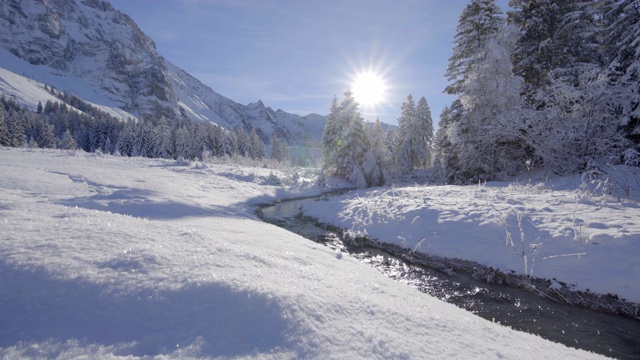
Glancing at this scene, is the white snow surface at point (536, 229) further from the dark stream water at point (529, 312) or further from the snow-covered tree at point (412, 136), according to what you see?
the snow-covered tree at point (412, 136)

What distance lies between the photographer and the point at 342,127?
30156 mm

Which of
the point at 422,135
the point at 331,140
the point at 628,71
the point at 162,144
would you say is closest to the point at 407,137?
the point at 422,135

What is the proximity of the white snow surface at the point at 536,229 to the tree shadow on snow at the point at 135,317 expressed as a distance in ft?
20.7

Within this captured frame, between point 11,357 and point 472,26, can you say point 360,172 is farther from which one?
point 11,357

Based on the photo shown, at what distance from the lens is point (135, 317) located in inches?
83.2

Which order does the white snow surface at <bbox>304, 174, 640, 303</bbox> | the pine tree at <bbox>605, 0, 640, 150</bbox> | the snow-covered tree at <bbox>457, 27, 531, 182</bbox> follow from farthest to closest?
the snow-covered tree at <bbox>457, 27, 531, 182</bbox> → the pine tree at <bbox>605, 0, 640, 150</bbox> → the white snow surface at <bbox>304, 174, 640, 303</bbox>

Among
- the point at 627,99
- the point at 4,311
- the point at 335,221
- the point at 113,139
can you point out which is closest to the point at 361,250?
the point at 335,221

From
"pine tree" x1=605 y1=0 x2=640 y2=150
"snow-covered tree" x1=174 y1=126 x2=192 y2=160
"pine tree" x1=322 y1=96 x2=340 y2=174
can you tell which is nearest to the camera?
"pine tree" x1=605 y1=0 x2=640 y2=150

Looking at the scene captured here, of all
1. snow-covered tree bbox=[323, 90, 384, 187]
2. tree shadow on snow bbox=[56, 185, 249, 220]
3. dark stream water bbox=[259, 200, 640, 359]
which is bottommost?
dark stream water bbox=[259, 200, 640, 359]

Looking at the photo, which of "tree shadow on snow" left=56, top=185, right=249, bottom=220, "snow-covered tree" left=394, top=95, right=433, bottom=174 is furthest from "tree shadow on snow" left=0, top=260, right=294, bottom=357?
"snow-covered tree" left=394, top=95, right=433, bottom=174

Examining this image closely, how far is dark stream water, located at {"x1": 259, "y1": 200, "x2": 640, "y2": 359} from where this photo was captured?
4.35 metres

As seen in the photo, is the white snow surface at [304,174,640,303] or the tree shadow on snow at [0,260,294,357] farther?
the white snow surface at [304,174,640,303]

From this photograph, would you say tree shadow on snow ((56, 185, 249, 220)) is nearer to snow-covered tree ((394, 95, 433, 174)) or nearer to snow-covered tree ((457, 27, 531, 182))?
snow-covered tree ((457, 27, 531, 182))

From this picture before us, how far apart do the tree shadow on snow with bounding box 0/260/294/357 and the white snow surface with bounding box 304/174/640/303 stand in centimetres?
632
